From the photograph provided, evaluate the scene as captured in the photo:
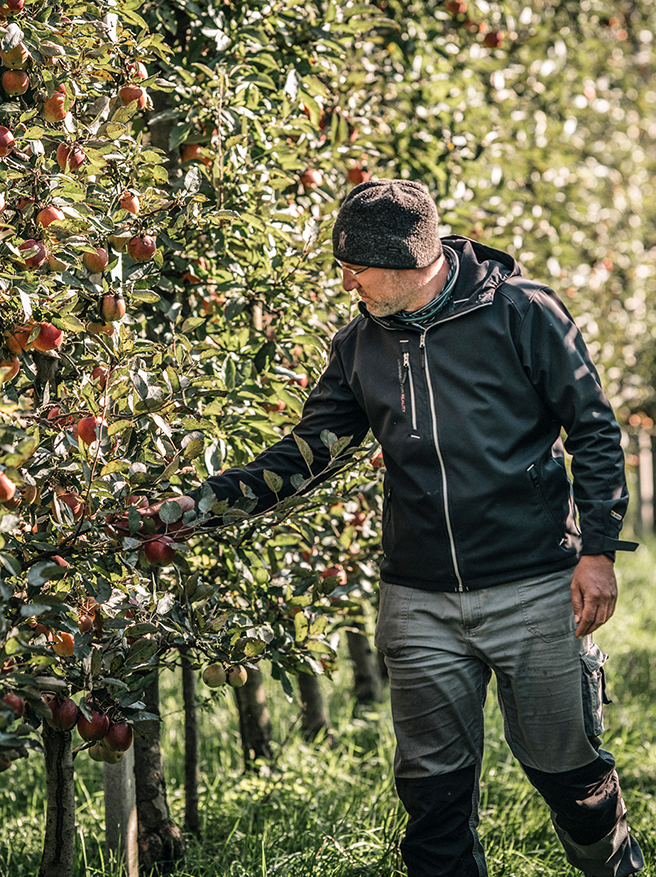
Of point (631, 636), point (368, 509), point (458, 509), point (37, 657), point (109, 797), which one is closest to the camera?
point (37, 657)

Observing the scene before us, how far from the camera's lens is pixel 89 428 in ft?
6.26

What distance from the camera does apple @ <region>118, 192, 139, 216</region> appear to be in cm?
209

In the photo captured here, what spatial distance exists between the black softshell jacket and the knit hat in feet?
0.50

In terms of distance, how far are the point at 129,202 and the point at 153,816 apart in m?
1.77

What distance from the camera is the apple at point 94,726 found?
188 cm

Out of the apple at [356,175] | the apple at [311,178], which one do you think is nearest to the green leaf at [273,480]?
the apple at [311,178]

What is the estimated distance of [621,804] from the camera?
2291 mm

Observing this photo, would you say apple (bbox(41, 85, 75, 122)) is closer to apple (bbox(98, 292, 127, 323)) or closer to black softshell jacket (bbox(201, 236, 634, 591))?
apple (bbox(98, 292, 127, 323))

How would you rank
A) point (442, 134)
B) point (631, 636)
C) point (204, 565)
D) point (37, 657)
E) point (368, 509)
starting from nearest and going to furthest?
point (37, 657)
point (204, 565)
point (368, 509)
point (442, 134)
point (631, 636)

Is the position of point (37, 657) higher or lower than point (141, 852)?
higher

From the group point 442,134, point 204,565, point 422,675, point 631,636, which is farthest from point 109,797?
point 631,636

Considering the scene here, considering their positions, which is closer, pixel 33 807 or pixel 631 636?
pixel 33 807

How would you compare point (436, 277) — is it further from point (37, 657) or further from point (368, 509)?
point (37, 657)

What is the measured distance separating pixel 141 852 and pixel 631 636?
3605mm
